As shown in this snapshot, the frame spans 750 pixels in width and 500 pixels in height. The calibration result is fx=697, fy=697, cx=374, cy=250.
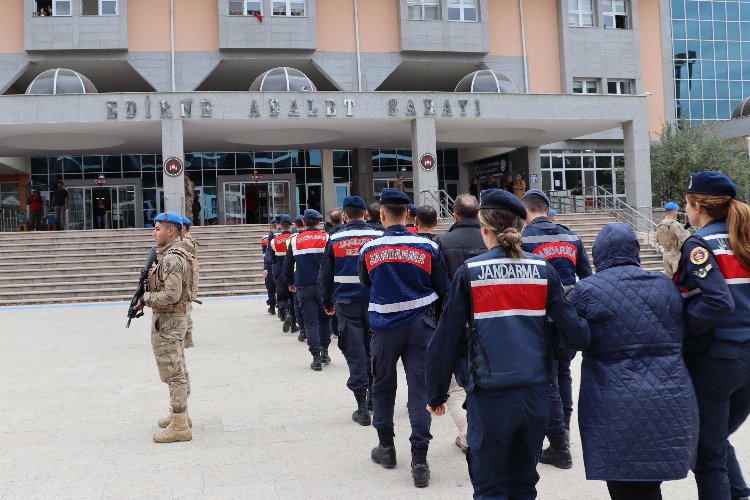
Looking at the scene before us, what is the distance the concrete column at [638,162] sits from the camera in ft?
87.9

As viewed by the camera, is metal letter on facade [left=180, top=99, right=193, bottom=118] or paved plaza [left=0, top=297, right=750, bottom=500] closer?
paved plaza [left=0, top=297, right=750, bottom=500]

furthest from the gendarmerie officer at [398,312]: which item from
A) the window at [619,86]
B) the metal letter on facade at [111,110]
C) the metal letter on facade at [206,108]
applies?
the window at [619,86]

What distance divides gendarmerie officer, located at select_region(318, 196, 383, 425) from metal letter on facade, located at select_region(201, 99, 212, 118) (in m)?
18.5

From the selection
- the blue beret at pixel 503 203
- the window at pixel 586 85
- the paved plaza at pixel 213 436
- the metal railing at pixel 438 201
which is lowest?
the paved plaza at pixel 213 436

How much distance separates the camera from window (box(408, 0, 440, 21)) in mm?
31906

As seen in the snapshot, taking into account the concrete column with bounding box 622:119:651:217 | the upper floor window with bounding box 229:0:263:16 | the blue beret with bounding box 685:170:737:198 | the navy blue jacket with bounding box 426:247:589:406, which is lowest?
the navy blue jacket with bounding box 426:247:589:406

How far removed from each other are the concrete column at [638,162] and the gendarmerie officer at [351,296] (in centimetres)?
2249

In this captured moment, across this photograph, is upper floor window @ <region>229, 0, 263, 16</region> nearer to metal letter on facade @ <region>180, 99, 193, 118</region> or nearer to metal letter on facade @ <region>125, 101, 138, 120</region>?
metal letter on facade @ <region>180, 99, 193, 118</region>

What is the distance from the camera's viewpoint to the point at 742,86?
39438 millimetres

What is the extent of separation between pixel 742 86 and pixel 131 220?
3411cm

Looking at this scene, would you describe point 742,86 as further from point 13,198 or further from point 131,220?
point 13,198

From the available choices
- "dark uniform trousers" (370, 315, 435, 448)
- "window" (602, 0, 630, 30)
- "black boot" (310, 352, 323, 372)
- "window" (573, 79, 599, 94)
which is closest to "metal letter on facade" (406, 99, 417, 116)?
"window" (573, 79, 599, 94)

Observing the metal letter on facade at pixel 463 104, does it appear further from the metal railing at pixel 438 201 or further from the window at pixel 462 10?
the window at pixel 462 10

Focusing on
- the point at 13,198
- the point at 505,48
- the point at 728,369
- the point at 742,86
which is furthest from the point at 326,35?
the point at 728,369
